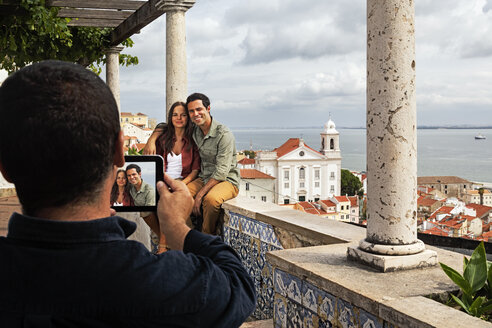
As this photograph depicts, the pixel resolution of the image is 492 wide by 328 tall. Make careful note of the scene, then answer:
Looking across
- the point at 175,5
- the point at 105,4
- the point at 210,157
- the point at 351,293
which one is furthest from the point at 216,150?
the point at 105,4

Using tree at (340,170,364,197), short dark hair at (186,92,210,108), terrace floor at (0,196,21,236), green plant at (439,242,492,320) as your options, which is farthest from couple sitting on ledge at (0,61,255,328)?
tree at (340,170,364,197)

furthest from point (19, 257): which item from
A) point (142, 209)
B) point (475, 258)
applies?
point (475, 258)

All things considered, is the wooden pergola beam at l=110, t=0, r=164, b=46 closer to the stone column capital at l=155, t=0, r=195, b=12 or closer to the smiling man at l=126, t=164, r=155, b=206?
the stone column capital at l=155, t=0, r=195, b=12

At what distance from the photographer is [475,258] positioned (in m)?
2.42

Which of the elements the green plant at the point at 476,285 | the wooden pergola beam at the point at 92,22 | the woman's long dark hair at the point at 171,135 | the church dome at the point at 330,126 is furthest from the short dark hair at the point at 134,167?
the church dome at the point at 330,126

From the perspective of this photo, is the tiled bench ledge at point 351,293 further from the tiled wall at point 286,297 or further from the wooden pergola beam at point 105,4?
the wooden pergola beam at point 105,4

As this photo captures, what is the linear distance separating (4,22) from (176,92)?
233 cm

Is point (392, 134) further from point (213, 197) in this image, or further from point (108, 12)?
point (108, 12)

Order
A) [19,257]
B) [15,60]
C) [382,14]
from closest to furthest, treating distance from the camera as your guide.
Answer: [19,257]
[382,14]
[15,60]

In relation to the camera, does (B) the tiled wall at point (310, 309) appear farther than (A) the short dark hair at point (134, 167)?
Yes

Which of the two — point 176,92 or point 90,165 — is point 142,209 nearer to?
point 90,165

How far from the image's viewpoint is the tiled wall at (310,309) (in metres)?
2.41

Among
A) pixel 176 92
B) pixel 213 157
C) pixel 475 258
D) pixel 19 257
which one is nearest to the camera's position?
pixel 19 257

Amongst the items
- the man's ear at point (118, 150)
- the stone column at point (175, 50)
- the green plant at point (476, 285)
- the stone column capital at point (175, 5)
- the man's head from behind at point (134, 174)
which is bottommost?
the green plant at point (476, 285)
